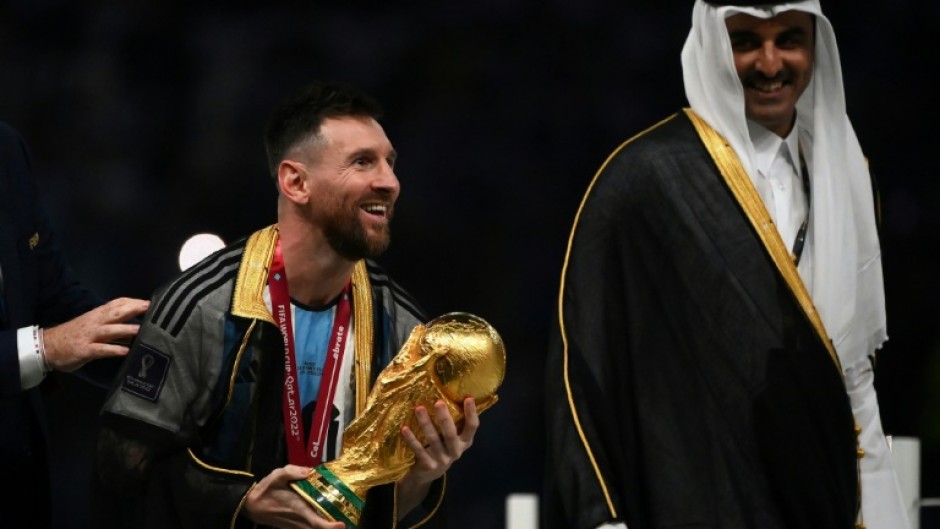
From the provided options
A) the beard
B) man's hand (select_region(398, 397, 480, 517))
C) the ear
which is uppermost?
the ear

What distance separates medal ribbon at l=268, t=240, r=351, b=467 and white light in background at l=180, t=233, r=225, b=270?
1666mm

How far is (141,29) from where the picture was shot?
536 cm

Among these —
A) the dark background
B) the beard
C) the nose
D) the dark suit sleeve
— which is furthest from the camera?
the dark background

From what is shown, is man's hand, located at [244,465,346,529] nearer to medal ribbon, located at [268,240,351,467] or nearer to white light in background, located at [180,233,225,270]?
medal ribbon, located at [268,240,351,467]

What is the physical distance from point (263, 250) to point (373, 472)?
1.52 feet

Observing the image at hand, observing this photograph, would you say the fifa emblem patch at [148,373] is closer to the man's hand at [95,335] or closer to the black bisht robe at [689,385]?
the man's hand at [95,335]

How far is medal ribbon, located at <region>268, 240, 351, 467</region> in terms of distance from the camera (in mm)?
3143

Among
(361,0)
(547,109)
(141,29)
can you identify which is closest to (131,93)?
(141,29)

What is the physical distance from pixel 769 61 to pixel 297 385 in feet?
3.19

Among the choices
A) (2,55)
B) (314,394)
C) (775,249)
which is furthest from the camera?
(2,55)

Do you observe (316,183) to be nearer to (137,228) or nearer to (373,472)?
(373,472)

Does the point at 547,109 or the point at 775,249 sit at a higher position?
the point at 547,109

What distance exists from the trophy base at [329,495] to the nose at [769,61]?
98 centimetres

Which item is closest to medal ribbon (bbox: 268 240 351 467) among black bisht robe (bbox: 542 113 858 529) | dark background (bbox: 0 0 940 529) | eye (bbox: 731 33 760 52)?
black bisht robe (bbox: 542 113 858 529)
